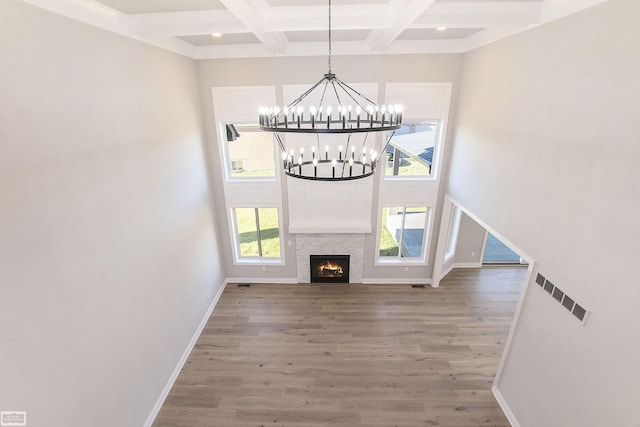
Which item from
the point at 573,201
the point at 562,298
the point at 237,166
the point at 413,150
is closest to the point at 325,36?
the point at 413,150

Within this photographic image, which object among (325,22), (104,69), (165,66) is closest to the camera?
(104,69)

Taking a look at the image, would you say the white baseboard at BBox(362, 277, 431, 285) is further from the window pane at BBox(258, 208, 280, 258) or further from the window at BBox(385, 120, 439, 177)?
the window at BBox(385, 120, 439, 177)

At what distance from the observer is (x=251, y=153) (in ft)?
20.7

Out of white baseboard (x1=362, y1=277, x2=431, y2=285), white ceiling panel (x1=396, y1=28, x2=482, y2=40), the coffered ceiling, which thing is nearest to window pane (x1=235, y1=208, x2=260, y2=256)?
white baseboard (x1=362, y1=277, x2=431, y2=285)

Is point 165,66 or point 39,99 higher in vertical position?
point 165,66

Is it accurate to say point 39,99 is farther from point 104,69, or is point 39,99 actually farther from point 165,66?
point 165,66

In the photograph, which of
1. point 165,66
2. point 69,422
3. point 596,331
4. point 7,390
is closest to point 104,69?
point 165,66

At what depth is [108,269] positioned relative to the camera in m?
3.23

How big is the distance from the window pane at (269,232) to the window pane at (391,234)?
2.60m

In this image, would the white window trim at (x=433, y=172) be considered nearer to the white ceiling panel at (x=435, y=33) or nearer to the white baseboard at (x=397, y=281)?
the white ceiling panel at (x=435, y=33)

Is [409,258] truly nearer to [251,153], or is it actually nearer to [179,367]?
[251,153]

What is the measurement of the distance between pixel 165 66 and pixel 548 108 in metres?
5.29

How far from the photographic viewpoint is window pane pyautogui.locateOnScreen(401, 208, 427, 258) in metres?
7.11

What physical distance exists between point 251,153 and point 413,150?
3.59 m
